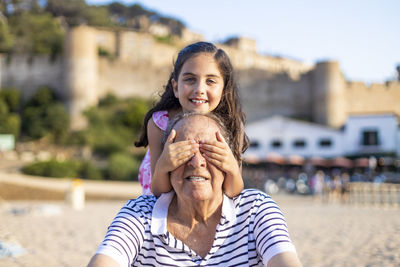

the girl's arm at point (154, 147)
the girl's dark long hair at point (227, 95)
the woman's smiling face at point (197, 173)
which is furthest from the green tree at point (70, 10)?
the woman's smiling face at point (197, 173)

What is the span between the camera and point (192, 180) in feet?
5.37

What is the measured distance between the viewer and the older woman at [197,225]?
1.61 meters

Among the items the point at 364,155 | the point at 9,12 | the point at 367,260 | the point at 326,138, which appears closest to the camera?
the point at 367,260

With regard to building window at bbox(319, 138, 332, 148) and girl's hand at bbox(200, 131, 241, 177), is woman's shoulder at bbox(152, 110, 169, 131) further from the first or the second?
building window at bbox(319, 138, 332, 148)

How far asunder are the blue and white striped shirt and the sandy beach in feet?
13.2

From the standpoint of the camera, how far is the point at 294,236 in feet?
25.4

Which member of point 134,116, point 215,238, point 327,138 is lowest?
point 327,138

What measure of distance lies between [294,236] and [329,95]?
31.9 metres

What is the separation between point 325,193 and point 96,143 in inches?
731

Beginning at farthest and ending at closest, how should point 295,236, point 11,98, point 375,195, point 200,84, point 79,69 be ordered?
1. point 79,69
2. point 11,98
3. point 375,195
4. point 295,236
5. point 200,84

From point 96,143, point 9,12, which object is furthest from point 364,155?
point 9,12

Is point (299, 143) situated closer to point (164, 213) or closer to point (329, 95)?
point (329, 95)

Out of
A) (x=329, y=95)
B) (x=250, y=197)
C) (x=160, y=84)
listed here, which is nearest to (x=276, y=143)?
(x=329, y=95)

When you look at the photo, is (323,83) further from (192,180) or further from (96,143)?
(192,180)
